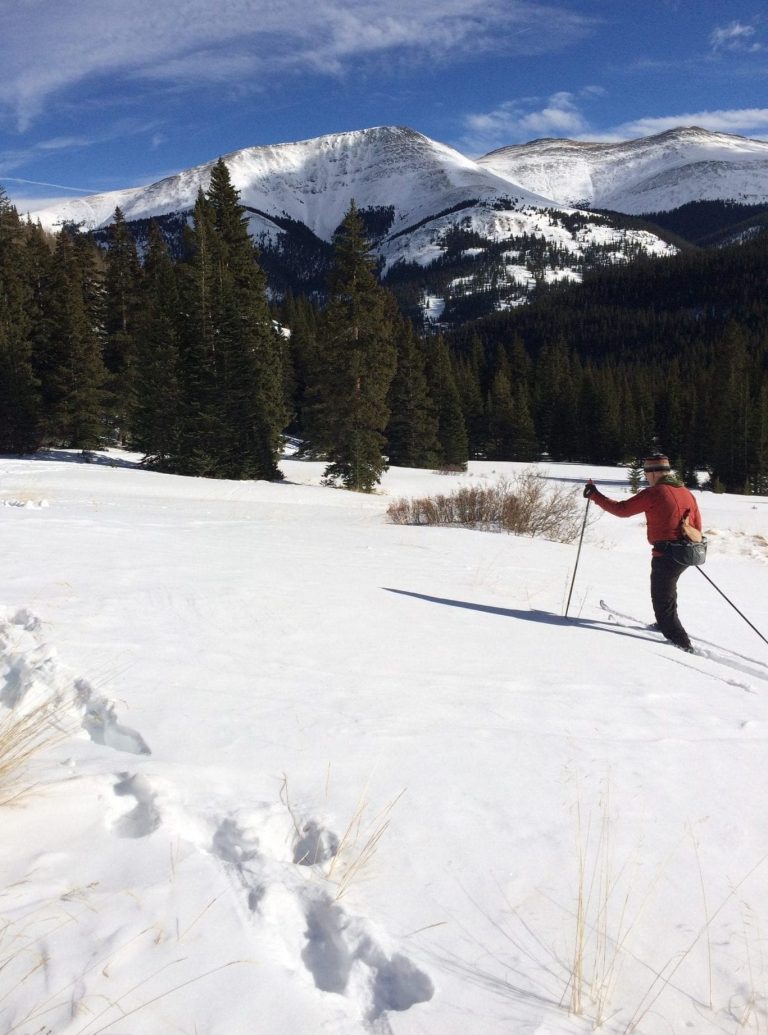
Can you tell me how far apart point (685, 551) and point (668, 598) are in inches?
21.2

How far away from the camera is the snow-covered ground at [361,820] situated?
5.83 feet

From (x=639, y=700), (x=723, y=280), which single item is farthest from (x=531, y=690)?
(x=723, y=280)

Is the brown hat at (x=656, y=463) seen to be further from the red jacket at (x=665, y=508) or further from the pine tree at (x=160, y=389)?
the pine tree at (x=160, y=389)

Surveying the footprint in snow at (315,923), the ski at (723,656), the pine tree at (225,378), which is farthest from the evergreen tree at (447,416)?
the footprint in snow at (315,923)

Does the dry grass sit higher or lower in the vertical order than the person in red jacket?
lower

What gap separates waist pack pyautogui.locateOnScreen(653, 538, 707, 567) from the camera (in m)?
6.62

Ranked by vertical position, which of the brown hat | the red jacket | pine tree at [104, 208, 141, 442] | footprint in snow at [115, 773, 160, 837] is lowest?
footprint in snow at [115, 773, 160, 837]

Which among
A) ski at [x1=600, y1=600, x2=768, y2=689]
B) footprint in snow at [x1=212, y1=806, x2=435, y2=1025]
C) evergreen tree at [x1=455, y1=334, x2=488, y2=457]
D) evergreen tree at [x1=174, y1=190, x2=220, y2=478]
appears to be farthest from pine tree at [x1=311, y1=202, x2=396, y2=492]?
evergreen tree at [x1=455, y1=334, x2=488, y2=457]

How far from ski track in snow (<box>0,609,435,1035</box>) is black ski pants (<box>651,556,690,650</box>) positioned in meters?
5.33

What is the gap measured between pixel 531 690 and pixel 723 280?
19137cm

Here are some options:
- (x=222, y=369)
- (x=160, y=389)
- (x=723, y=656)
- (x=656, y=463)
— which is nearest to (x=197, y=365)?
(x=222, y=369)

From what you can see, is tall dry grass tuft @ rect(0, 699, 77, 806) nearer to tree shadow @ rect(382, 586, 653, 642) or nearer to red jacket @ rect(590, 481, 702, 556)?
tree shadow @ rect(382, 586, 653, 642)

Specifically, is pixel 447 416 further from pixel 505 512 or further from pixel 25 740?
pixel 25 740

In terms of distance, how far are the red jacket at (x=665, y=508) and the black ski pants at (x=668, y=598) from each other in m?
0.23
